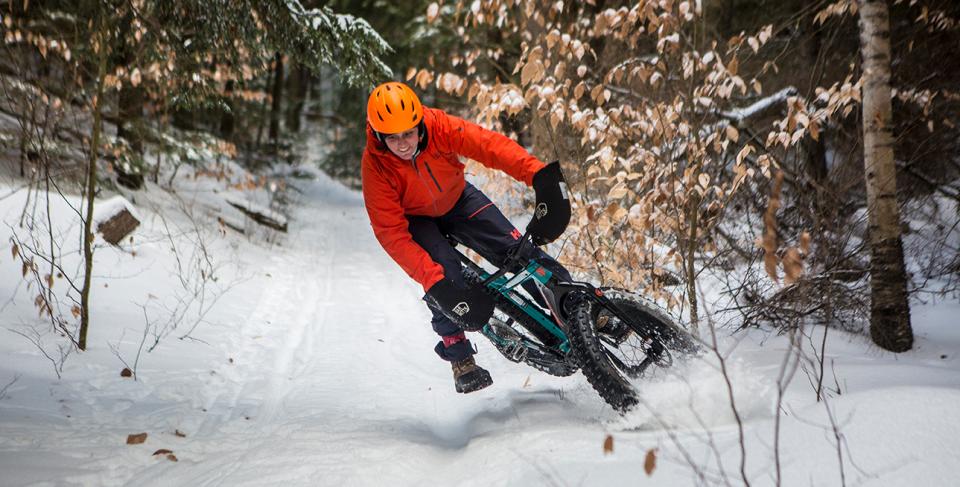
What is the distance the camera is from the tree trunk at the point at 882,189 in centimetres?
395

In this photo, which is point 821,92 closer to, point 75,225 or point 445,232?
point 445,232

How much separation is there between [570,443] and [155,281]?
544cm

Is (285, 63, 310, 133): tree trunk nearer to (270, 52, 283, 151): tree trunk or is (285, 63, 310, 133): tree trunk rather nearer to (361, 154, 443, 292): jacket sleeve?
(270, 52, 283, 151): tree trunk

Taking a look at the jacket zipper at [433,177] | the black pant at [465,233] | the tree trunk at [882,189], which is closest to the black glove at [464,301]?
the black pant at [465,233]

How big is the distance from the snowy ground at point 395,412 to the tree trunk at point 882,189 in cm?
25

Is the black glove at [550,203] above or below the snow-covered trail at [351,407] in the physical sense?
above

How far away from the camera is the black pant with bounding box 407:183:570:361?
12.3 feet

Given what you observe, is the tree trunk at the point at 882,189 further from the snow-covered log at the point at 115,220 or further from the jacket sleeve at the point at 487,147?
the snow-covered log at the point at 115,220

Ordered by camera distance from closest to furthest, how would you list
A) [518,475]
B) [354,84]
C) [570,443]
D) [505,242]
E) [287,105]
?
[518,475], [570,443], [505,242], [354,84], [287,105]

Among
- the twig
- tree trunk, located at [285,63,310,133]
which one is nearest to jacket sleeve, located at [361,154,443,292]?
the twig

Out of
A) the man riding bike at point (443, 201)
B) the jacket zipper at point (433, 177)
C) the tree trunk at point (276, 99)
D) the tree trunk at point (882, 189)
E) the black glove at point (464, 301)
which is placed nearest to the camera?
the man riding bike at point (443, 201)

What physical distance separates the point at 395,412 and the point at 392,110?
2072mm

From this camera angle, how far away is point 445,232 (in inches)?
157

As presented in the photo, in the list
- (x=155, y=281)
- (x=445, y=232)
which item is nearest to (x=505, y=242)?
(x=445, y=232)
